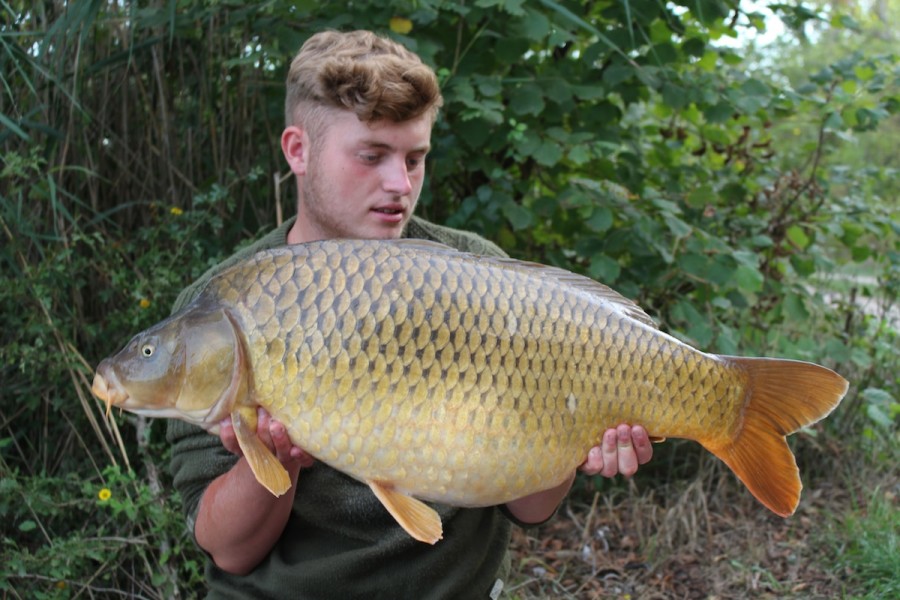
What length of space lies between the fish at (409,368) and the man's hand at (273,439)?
0.4 inches

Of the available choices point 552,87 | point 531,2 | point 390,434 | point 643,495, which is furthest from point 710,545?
point 390,434

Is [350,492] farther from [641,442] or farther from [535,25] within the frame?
[535,25]

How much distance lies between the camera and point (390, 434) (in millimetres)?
1134

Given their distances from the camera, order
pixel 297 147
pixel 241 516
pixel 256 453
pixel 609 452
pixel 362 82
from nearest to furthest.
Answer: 1. pixel 256 453
2. pixel 609 452
3. pixel 241 516
4. pixel 362 82
5. pixel 297 147

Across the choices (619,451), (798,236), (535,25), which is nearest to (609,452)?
(619,451)

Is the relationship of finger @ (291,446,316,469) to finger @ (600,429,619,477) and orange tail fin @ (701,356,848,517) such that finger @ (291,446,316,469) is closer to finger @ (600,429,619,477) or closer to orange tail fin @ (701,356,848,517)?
finger @ (600,429,619,477)

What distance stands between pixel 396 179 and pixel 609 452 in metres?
0.52

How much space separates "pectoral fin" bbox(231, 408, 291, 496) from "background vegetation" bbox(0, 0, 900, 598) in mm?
882

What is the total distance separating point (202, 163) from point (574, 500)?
52.0 inches

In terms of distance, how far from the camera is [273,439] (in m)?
1.15

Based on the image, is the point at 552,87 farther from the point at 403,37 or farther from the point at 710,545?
the point at 710,545

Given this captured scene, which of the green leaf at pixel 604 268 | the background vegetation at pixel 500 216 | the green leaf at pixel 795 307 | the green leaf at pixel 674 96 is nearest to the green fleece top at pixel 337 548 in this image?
the background vegetation at pixel 500 216

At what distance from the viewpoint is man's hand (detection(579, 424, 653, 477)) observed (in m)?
1.24

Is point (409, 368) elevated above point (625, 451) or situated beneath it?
elevated above
